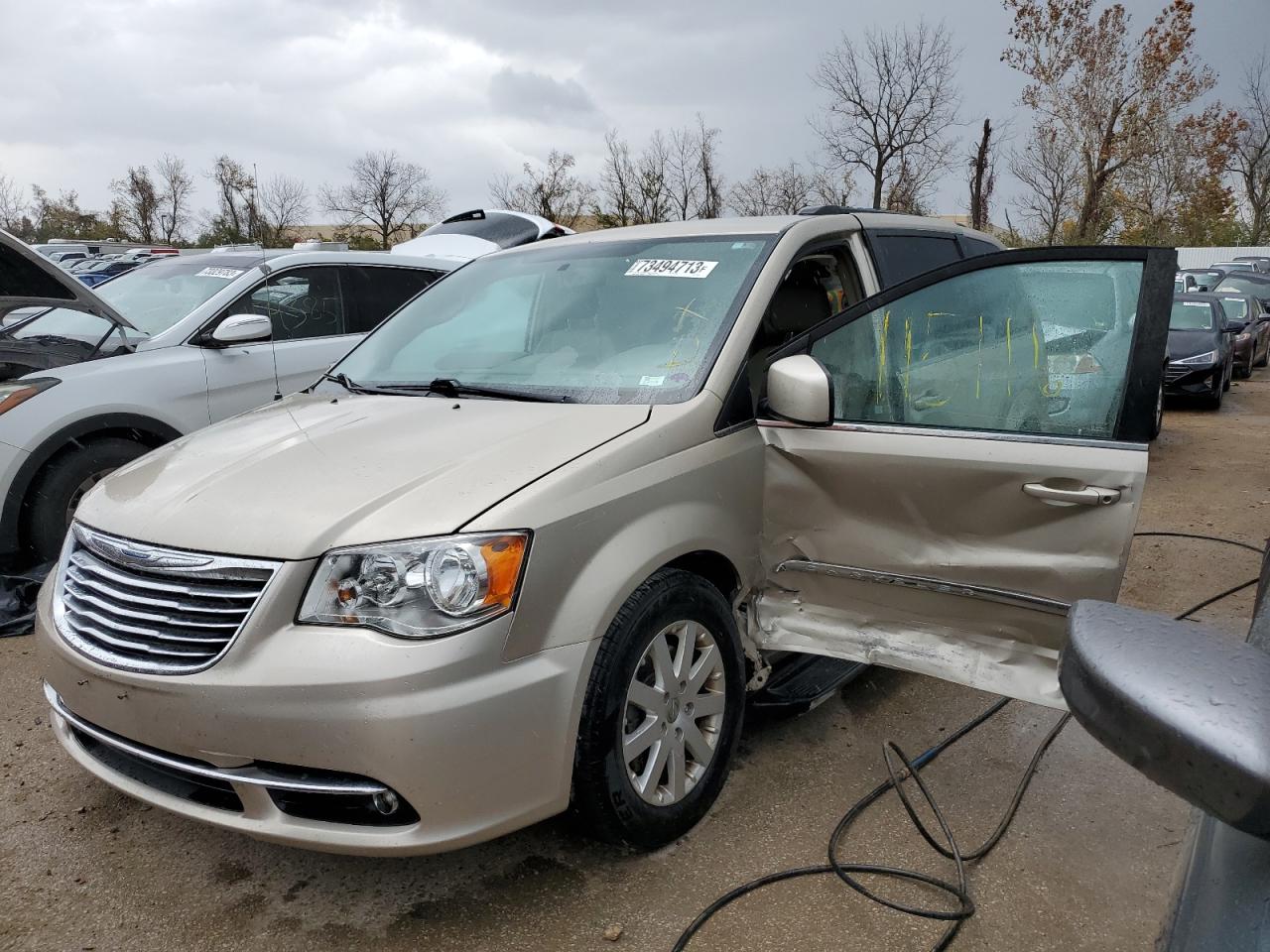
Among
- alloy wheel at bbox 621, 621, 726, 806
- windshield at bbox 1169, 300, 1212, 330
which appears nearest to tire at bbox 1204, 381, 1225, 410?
windshield at bbox 1169, 300, 1212, 330

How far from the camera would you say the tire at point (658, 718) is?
2338 millimetres

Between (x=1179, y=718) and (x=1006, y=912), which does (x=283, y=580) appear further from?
(x=1006, y=912)

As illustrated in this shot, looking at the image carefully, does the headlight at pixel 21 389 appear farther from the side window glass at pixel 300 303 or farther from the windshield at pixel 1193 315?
the windshield at pixel 1193 315

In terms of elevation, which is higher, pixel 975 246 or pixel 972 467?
pixel 975 246

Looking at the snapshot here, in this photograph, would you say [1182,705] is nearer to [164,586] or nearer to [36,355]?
[164,586]

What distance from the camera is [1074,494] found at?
2.61 m

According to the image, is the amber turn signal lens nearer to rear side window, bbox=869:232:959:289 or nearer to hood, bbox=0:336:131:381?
rear side window, bbox=869:232:959:289

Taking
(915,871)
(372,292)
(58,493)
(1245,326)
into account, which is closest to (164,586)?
(915,871)

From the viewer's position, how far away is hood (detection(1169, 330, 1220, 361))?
1171 centimetres

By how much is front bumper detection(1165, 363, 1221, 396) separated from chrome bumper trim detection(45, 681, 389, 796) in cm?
1203

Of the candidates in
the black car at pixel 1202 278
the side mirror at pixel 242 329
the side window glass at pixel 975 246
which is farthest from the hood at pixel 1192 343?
the side mirror at pixel 242 329

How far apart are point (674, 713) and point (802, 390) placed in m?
1.00

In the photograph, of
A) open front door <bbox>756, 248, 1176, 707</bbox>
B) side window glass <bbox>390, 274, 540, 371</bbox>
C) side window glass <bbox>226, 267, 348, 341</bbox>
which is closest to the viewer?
open front door <bbox>756, 248, 1176, 707</bbox>

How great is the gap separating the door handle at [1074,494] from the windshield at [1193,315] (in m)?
11.4
